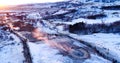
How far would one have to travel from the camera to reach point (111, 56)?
19516 mm

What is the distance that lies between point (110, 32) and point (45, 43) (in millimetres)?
9104

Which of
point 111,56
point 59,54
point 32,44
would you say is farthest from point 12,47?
point 111,56

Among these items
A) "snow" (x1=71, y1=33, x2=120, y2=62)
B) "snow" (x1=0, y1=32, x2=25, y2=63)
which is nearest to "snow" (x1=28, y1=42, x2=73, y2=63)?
"snow" (x1=0, y1=32, x2=25, y2=63)

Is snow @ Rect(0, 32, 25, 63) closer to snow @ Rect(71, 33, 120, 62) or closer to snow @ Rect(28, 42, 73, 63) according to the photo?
snow @ Rect(28, 42, 73, 63)

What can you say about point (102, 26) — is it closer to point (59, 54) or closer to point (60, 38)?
point (60, 38)

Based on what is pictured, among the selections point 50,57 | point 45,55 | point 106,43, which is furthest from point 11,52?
point 106,43

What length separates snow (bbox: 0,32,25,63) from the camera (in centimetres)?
1994

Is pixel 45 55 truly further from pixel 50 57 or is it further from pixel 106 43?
pixel 106 43

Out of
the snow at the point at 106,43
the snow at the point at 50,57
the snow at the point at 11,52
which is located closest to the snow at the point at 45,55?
the snow at the point at 50,57

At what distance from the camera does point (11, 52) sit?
22.8 m

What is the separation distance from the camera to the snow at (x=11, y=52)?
19938 millimetres

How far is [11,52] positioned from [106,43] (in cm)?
886

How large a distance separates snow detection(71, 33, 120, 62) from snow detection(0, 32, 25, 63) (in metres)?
6.63

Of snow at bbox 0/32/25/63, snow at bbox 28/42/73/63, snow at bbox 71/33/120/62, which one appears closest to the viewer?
snow at bbox 28/42/73/63
